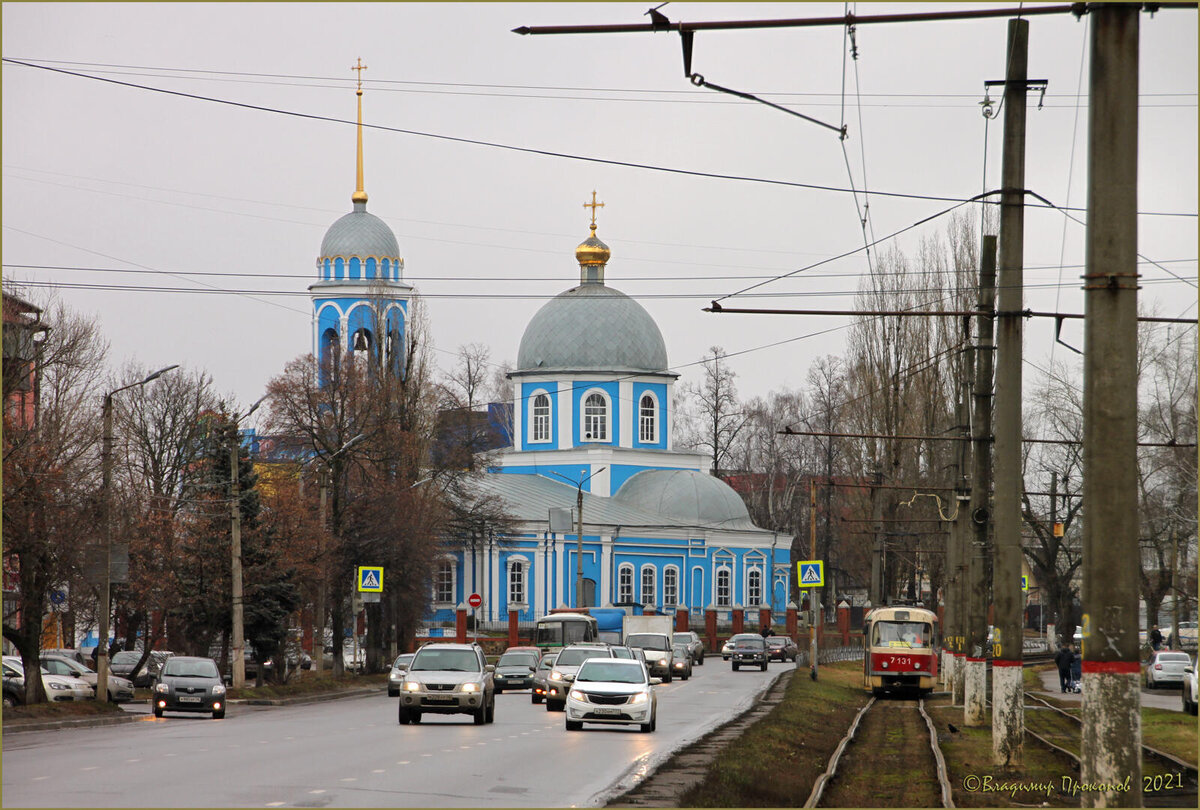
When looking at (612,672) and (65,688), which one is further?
(65,688)

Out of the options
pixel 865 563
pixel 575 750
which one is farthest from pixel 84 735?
pixel 865 563

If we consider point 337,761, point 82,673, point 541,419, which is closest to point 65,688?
point 82,673

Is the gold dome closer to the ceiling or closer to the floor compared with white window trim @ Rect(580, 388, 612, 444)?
closer to the ceiling

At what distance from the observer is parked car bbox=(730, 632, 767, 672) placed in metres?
61.9

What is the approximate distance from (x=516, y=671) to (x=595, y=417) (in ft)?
142

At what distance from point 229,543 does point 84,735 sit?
17.7 m

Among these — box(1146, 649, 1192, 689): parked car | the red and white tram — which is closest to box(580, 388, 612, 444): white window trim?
the red and white tram

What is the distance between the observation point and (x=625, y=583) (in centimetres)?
8494

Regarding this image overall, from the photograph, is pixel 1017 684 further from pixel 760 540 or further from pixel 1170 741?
pixel 760 540

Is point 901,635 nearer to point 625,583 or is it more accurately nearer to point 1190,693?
point 1190,693

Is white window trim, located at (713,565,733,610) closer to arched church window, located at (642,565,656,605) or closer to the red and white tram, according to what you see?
arched church window, located at (642,565,656,605)

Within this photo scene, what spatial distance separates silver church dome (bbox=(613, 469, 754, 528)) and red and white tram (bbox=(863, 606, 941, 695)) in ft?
137

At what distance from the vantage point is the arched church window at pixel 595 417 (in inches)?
3529

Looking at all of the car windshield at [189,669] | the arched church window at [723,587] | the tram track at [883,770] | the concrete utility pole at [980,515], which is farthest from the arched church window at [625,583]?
the concrete utility pole at [980,515]
